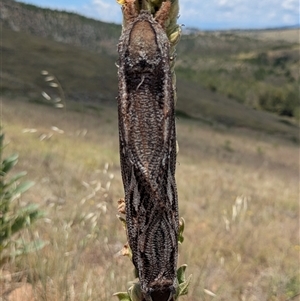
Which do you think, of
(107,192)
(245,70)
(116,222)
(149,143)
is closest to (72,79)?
(116,222)

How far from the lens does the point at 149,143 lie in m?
1.29

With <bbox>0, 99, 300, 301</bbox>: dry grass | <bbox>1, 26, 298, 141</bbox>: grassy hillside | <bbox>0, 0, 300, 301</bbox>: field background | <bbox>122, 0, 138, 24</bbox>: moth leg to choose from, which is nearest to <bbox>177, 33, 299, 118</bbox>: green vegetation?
<bbox>1, 26, 298, 141</bbox>: grassy hillside

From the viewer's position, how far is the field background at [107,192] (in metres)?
3.42

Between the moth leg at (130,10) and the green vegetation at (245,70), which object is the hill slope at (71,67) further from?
the moth leg at (130,10)

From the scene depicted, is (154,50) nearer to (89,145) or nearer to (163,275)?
(163,275)

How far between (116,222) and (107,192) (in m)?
1.51

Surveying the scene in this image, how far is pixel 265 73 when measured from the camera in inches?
4043

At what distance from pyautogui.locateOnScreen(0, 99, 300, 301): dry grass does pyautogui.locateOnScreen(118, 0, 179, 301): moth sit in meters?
1.09

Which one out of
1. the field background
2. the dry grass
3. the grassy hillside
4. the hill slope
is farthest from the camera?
the grassy hillside

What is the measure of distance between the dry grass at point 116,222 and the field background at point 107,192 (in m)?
0.02

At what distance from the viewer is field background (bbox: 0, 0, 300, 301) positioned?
11.2 feet

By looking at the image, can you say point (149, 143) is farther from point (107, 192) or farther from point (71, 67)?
point (71, 67)

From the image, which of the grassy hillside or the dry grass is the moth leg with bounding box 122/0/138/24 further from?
the grassy hillside

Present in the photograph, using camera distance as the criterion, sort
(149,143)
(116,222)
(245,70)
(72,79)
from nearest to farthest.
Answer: (149,143)
(116,222)
(72,79)
(245,70)
